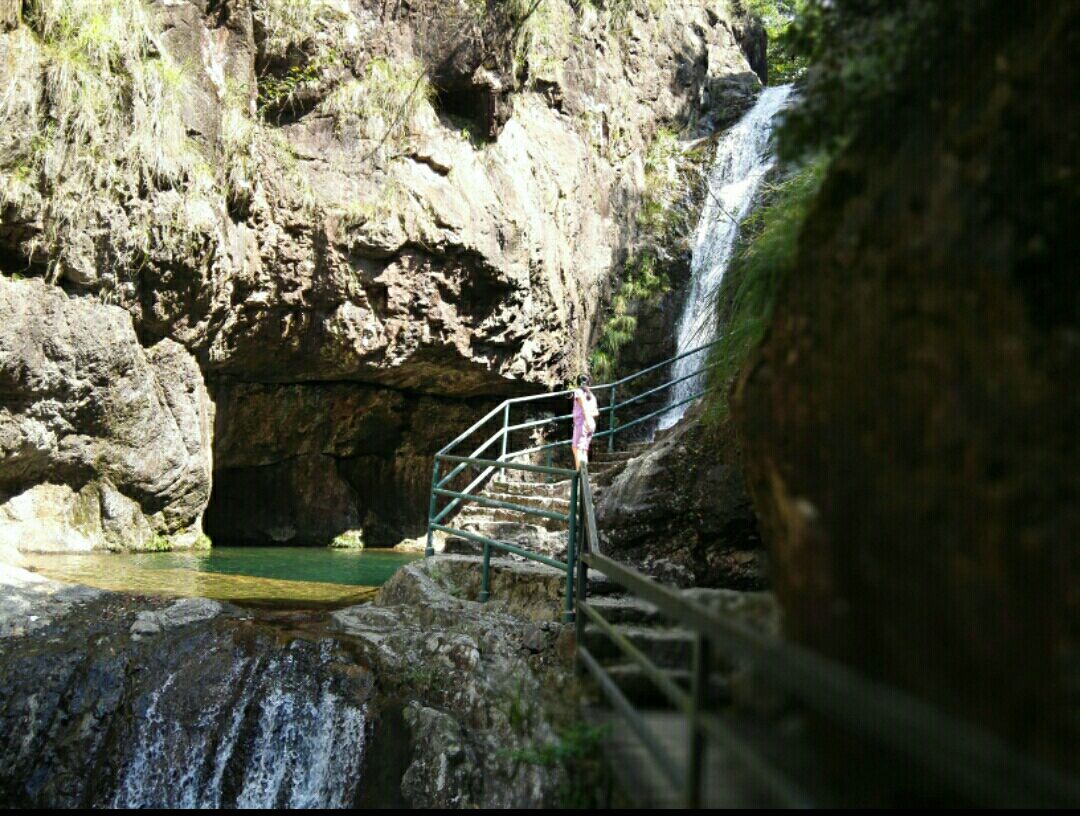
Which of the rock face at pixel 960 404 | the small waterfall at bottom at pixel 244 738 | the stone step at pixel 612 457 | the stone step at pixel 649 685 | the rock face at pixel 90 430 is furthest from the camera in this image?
the stone step at pixel 612 457

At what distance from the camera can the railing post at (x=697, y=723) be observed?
8.33 ft

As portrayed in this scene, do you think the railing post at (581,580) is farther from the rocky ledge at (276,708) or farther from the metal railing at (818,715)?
the metal railing at (818,715)

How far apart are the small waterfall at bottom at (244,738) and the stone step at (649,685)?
1993 millimetres

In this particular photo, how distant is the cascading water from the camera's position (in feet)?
46.6

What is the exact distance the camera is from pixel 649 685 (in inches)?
130

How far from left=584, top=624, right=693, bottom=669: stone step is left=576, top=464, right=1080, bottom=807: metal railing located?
1.6 inches

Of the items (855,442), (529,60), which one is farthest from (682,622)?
(529,60)

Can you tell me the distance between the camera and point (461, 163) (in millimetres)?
12766

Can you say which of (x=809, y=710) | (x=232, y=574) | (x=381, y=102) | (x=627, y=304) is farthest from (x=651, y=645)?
(x=627, y=304)

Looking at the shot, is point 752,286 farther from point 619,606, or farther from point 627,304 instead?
point 627,304

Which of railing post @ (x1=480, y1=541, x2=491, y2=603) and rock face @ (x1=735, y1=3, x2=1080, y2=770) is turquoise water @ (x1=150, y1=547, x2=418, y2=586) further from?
rock face @ (x1=735, y1=3, x2=1080, y2=770)

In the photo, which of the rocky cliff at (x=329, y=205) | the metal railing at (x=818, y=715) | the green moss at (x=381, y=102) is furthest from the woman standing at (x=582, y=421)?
the metal railing at (x=818, y=715)

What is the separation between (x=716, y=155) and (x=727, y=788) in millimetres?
15614

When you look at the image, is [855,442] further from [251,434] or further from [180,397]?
[251,434]
